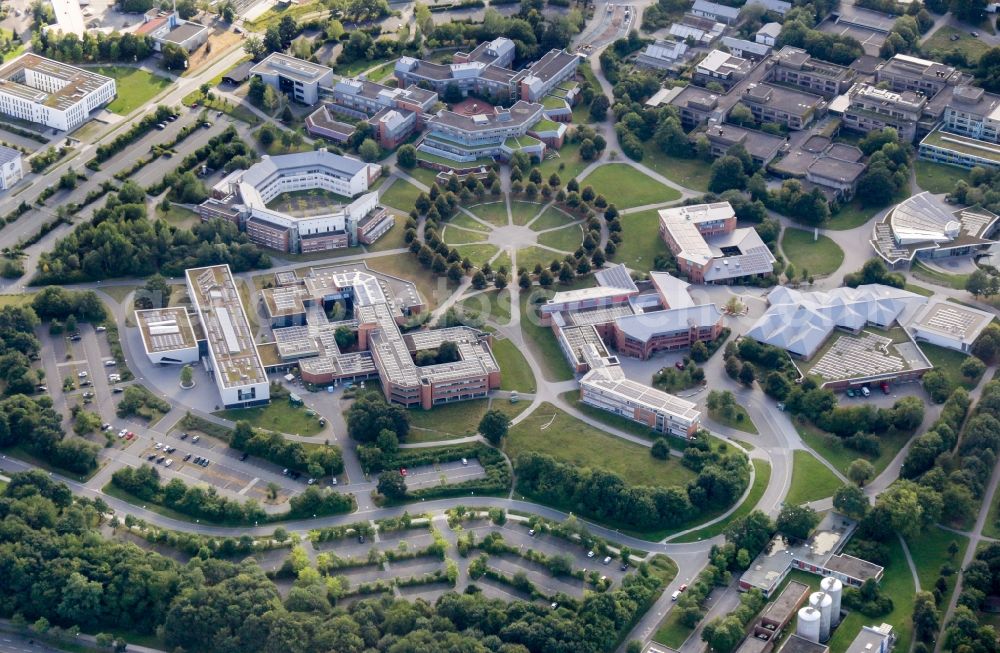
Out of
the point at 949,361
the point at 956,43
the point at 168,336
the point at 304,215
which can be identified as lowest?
the point at 168,336

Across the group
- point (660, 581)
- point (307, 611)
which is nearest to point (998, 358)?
point (660, 581)

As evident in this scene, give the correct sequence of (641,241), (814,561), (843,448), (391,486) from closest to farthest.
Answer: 1. (814,561)
2. (391,486)
3. (843,448)
4. (641,241)

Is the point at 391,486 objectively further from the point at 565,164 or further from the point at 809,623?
the point at 565,164

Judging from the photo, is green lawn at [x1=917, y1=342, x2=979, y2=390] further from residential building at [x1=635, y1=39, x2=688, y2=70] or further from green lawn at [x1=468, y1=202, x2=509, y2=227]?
residential building at [x1=635, y1=39, x2=688, y2=70]

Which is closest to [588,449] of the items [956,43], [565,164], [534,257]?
[534,257]

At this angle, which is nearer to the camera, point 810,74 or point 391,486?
point 391,486

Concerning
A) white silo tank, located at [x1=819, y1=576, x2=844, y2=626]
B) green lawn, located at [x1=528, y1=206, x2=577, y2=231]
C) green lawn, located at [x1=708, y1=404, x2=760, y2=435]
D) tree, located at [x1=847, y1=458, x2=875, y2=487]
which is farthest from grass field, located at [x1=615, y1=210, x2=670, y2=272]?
white silo tank, located at [x1=819, y1=576, x2=844, y2=626]

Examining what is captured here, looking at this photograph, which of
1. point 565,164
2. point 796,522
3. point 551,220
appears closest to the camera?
point 796,522
